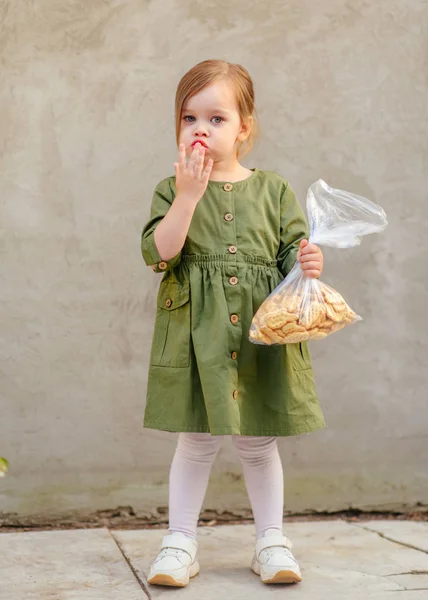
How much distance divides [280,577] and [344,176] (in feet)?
5.09

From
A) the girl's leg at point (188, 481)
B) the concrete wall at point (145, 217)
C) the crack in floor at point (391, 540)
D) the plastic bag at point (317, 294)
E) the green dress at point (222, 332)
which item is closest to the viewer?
the plastic bag at point (317, 294)

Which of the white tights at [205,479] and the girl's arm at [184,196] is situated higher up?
the girl's arm at [184,196]

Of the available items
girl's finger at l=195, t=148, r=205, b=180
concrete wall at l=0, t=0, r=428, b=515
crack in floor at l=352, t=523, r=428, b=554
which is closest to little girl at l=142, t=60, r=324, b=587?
girl's finger at l=195, t=148, r=205, b=180

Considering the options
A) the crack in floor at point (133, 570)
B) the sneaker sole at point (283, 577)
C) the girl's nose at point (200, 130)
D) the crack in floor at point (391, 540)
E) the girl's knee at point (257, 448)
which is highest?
the girl's nose at point (200, 130)

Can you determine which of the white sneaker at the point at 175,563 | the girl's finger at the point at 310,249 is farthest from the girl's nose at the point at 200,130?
the white sneaker at the point at 175,563

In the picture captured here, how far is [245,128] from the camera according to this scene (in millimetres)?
2645

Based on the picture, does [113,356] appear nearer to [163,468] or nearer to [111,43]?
[163,468]

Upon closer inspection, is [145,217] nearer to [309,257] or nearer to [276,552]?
[309,257]

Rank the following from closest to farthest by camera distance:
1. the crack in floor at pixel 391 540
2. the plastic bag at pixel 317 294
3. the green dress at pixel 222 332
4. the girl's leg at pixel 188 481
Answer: the plastic bag at pixel 317 294, the green dress at pixel 222 332, the girl's leg at pixel 188 481, the crack in floor at pixel 391 540

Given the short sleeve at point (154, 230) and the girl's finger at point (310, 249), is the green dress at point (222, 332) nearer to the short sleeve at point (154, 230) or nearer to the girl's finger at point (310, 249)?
the short sleeve at point (154, 230)

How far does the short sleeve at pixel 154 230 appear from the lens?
2484 millimetres

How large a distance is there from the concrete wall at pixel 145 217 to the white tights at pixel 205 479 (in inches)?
27.1

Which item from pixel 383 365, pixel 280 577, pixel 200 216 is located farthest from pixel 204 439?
pixel 383 365

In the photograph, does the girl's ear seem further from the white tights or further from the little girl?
the white tights
